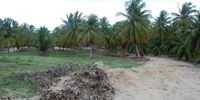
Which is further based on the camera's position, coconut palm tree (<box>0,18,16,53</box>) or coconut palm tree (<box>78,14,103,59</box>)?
coconut palm tree (<box>0,18,16,53</box>)

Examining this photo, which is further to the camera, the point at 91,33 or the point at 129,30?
the point at 129,30

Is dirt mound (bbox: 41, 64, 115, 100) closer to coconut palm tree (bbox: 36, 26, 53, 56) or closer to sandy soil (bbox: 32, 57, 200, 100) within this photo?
sandy soil (bbox: 32, 57, 200, 100)

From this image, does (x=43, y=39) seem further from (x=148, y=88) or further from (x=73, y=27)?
(x=148, y=88)

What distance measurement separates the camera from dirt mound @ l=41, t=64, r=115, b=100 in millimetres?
4191

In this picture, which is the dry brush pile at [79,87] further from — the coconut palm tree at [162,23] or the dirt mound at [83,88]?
the coconut palm tree at [162,23]

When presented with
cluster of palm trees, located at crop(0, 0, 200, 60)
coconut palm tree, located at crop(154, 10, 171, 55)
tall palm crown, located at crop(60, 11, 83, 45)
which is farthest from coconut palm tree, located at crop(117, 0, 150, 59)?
coconut palm tree, located at crop(154, 10, 171, 55)

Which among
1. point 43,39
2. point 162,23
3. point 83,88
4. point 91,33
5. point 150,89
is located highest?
point 162,23

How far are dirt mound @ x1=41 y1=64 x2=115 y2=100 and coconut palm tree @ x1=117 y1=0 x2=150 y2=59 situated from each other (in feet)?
49.6

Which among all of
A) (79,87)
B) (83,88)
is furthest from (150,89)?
(79,87)

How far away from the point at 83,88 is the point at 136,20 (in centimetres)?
1762

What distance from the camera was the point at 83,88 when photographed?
491cm

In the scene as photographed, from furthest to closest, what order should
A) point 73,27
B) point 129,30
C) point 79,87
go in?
point 73,27 < point 129,30 < point 79,87

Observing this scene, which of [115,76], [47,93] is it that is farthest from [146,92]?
[47,93]

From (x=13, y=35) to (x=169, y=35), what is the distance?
32171 mm
